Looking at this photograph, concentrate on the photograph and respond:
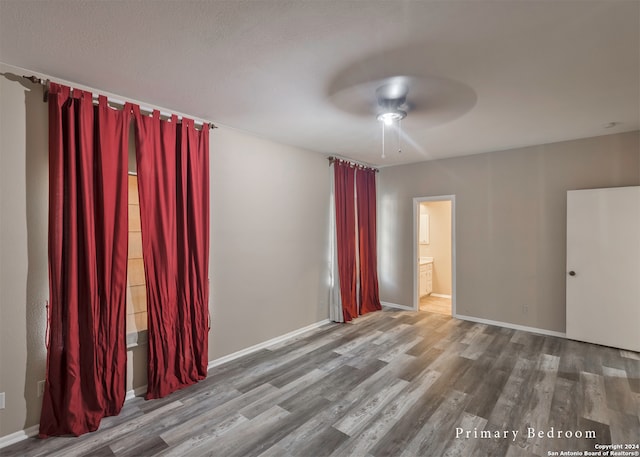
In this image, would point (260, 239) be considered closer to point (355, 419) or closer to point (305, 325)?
point (305, 325)

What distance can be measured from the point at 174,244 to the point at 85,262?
692mm

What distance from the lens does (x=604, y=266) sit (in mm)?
3699

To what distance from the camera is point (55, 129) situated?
2.22 metres

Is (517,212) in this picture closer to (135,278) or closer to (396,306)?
(396,306)

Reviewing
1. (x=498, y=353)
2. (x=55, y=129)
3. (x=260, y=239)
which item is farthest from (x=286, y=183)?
(x=498, y=353)

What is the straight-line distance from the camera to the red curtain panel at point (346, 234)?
4.84 m

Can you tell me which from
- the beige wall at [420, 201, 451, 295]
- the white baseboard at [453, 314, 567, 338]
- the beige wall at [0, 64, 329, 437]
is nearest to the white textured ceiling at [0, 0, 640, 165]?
the beige wall at [0, 64, 329, 437]

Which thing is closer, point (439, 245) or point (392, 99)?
point (392, 99)

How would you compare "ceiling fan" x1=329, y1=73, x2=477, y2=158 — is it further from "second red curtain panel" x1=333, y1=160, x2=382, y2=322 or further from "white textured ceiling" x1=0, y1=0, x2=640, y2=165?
"second red curtain panel" x1=333, y1=160, x2=382, y2=322

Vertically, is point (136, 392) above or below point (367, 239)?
below

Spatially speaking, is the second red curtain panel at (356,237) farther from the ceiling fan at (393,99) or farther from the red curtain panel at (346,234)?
the ceiling fan at (393,99)

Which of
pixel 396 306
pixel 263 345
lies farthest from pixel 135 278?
pixel 396 306

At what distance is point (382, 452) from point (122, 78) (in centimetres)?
330

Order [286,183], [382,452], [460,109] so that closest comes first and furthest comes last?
[382,452] → [460,109] → [286,183]
